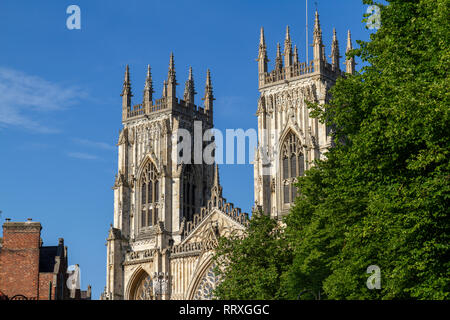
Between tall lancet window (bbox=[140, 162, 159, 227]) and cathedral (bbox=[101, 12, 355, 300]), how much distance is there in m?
0.08

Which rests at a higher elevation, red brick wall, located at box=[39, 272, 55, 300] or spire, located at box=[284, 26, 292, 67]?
spire, located at box=[284, 26, 292, 67]

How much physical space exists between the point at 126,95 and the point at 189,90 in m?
5.59

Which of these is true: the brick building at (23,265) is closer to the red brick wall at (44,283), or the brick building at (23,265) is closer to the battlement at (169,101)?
the red brick wall at (44,283)

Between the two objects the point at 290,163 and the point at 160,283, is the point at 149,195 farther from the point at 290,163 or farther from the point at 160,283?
the point at 290,163

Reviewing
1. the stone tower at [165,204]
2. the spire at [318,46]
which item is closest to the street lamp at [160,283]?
the stone tower at [165,204]

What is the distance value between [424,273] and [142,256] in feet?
156

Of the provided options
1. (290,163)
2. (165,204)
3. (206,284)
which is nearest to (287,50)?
(290,163)

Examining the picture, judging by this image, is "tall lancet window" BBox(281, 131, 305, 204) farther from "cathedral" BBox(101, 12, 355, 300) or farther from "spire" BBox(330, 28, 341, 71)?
"spire" BBox(330, 28, 341, 71)

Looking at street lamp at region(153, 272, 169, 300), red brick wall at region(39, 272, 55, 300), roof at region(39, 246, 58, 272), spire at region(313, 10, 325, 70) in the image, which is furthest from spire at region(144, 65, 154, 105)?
red brick wall at region(39, 272, 55, 300)

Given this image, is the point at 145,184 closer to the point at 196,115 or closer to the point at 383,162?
the point at 196,115

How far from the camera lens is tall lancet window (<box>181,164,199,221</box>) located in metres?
70.8

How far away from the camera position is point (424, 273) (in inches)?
Answer: 877

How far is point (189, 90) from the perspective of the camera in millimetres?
A: 74062
